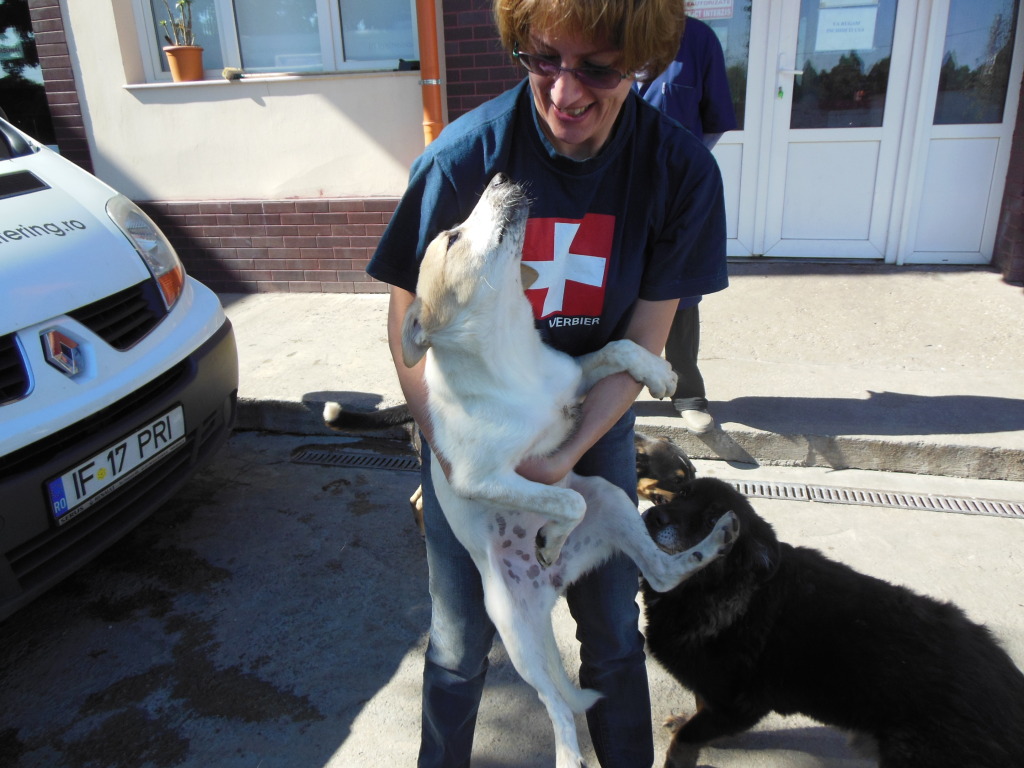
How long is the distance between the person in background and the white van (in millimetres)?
2420

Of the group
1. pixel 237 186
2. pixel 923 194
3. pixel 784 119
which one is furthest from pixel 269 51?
pixel 923 194

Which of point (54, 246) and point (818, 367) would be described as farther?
point (818, 367)

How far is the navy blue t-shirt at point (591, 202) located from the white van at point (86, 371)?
145 cm

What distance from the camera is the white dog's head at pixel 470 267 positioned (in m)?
1.74

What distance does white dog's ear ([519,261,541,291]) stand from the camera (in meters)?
1.92

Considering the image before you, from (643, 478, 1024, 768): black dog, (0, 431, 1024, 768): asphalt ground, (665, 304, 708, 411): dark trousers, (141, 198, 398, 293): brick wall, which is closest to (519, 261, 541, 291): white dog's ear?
(643, 478, 1024, 768): black dog

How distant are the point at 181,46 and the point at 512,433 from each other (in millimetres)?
6264

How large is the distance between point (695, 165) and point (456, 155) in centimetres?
57

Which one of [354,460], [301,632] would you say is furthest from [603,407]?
[354,460]

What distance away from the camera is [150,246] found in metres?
3.38

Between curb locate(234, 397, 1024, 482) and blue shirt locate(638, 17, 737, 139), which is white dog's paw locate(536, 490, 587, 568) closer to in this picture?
curb locate(234, 397, 1024, 482)

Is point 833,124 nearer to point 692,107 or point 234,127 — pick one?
point 692,107

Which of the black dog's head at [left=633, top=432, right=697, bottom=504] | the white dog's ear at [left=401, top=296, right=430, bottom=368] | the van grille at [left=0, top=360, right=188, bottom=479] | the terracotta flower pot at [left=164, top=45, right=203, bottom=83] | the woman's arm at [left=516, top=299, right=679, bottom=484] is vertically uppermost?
the terracotta flower pot at [left=164, top=45, right=203, bottom=83]

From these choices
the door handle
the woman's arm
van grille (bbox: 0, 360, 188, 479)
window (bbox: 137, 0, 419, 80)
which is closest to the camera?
the woman's arm
